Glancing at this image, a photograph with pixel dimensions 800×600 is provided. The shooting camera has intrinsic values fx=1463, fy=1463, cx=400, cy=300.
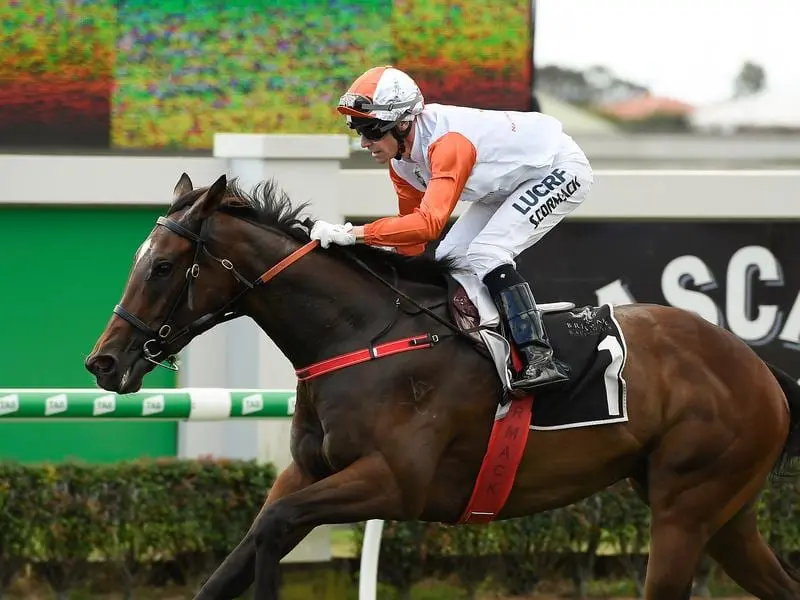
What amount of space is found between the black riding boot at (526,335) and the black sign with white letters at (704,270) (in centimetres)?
271

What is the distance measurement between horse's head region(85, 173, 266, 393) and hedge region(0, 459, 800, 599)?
1704 mm

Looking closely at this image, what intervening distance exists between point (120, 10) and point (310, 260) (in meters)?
4.02

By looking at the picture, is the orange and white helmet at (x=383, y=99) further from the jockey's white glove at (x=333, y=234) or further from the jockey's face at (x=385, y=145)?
the jockey's white glove at (x=333, y=234)

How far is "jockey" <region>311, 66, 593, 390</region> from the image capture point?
13.7 feet

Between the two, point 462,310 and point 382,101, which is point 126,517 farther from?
point 382,101

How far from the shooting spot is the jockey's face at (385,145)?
4.32m

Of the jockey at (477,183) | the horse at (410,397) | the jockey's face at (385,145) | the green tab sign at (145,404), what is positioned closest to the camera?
the horse at (410,397)

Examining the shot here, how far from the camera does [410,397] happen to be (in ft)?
13.7

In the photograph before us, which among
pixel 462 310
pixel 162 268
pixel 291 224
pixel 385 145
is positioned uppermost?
pixel 385 145

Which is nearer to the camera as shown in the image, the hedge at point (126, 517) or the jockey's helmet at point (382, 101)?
the jockey's helmet at point (382, 101)

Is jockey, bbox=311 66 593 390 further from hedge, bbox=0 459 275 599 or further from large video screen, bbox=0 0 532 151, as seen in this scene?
large video screen, bbox=0 0 532 151

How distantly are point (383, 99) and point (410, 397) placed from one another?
860mm

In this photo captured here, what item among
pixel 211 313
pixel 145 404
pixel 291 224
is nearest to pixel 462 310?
pixel 291 224

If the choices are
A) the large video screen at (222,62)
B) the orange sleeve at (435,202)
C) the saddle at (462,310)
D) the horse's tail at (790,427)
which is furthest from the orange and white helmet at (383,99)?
the large video screen at (222,62)
